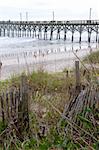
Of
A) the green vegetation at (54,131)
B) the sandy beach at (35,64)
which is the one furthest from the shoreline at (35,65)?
the green vegetation at (54,131)

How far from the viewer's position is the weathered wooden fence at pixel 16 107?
16.4 ft

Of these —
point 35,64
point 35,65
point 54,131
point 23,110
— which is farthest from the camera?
point 35,64

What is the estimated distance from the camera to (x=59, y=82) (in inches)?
356

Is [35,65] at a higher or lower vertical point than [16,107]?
lower

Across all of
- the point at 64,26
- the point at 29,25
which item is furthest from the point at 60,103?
the point at 29,25

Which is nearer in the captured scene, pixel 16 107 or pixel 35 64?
pixel 16 107

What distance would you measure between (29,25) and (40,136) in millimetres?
68037

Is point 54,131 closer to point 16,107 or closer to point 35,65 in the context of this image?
point 16,107

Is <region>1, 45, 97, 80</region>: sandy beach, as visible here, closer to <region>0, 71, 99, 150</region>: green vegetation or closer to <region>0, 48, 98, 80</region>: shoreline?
<region>0, 48, 98, 80</region>: shoreline

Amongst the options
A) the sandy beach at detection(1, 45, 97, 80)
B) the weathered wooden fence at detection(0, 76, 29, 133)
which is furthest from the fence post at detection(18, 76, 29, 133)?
the sandy beach at detection(1, 45, 97, 80)

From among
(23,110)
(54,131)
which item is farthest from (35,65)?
(54,131)

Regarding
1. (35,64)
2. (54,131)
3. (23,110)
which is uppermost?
(23,110)

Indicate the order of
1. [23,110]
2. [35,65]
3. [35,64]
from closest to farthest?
1. [23,110]
2. [35,65]
3. [35,64]

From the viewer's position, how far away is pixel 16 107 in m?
5.04
